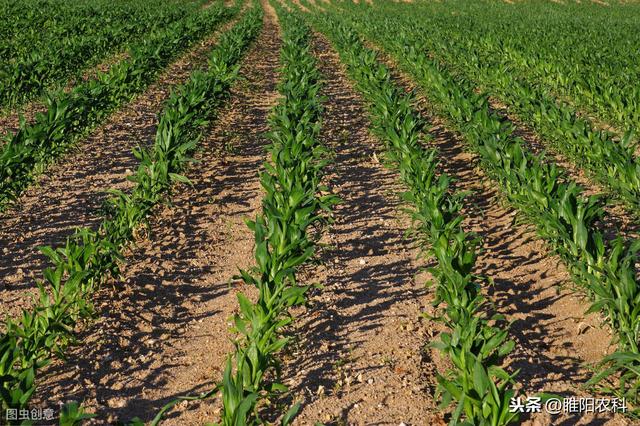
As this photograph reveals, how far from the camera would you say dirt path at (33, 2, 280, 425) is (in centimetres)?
407

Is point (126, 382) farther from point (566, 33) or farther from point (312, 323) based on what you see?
point (566, 33)

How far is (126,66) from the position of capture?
40.2 ft

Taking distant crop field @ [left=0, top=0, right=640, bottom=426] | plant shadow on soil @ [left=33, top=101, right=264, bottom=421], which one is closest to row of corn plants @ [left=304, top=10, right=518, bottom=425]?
distant crop field @ [left=0, top=0, right=640, bottom=426]

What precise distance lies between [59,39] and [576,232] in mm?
18395

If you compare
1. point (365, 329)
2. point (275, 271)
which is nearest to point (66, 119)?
point (275, 271)

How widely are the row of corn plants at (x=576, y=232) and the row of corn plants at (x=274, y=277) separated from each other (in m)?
2.15

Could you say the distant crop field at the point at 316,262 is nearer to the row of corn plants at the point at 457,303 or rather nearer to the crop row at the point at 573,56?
the row of corn plants at the point at 457,303

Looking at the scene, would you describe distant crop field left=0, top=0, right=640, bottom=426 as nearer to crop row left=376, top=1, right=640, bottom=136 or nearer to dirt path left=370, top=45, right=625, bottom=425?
dirt path left=370, top=45, right=625, bottom=425

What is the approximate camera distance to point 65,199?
728cm

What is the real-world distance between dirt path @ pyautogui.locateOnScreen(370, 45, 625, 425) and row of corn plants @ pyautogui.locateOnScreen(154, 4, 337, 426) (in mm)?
1770

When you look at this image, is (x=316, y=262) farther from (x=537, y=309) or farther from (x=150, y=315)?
(x=537, y=309)

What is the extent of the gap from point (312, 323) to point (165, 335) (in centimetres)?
124

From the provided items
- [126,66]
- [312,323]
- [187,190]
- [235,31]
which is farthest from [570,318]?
[235,31]

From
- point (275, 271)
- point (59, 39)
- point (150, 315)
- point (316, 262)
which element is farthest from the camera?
point (59, 39)
